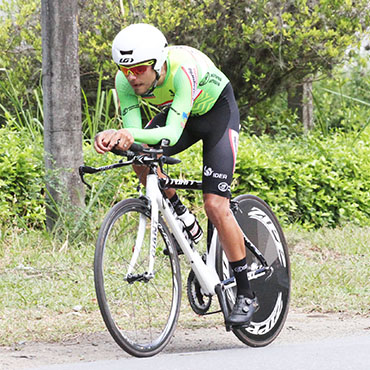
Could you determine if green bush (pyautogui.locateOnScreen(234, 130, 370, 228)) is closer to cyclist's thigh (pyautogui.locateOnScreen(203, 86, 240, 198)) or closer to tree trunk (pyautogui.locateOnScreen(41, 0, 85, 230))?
tree trunk (pyautogui.locateOnScreen(41, 0, 85, 230))

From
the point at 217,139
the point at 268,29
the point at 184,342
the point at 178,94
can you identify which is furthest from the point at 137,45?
the point at 268,29

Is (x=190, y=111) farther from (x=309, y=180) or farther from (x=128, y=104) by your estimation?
(x=309, y=180)

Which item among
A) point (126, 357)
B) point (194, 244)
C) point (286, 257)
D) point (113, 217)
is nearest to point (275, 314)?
point (286, 257)

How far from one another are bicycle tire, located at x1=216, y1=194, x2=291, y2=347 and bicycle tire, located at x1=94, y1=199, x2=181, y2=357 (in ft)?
1.48

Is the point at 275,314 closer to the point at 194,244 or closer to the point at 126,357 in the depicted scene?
the point at 194,244

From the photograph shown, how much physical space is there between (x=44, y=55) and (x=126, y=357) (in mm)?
3686

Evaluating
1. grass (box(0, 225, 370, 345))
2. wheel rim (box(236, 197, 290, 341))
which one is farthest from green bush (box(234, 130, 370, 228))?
wheel rim (box(236, 197, 290, 341))

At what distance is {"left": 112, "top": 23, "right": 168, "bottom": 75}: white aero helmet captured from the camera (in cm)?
439

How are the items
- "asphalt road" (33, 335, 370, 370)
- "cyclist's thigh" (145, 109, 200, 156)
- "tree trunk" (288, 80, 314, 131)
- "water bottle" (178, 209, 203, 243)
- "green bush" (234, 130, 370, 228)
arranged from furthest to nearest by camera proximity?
"tree trunk" (288, 80, 314, 131) < "green bush" (234, 130, 370, 228) < "cyclist's thigh" (145, 109, 200, 156) < "water bottle" (178, 209, 203, 243) < "asphalt road" (33, 335, 370, 370)

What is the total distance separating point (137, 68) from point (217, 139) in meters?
0.72

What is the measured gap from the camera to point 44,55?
7488 mm

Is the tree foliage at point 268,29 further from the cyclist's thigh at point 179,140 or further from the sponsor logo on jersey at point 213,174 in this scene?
the sponsor logo on jersey at point 213,174

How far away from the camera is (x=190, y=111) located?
16.0 feet

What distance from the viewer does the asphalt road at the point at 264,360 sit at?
437 centimetres
